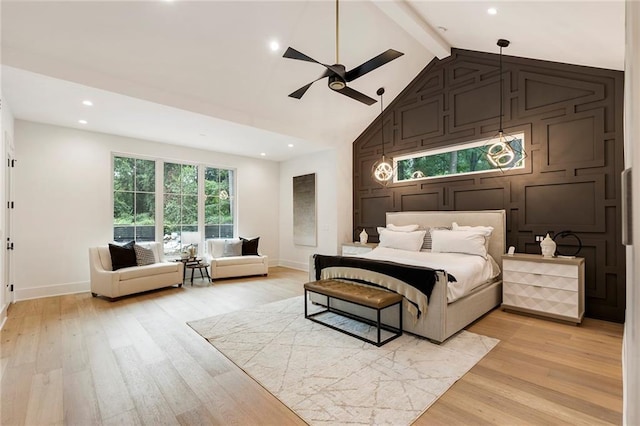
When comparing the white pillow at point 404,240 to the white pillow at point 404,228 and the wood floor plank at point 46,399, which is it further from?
the wood floor plank at point 46,399

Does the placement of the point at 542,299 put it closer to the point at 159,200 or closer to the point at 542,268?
the point at 542,268

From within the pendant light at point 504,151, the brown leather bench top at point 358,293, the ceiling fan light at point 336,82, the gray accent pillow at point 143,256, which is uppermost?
the ceiling fan light at point 336,82

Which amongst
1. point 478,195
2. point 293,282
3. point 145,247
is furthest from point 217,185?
point 478,195

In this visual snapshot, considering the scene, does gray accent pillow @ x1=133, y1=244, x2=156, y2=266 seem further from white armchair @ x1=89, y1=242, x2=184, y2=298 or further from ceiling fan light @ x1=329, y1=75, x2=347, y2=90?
ceiling fan light @ x1=329, y1=75, x2=347, y2=90

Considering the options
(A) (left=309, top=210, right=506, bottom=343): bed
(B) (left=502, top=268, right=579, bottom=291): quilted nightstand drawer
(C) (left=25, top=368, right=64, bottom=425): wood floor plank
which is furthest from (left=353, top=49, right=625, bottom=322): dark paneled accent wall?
(C) (left=25, top=368, right=64, bottom=425): wood floor plank

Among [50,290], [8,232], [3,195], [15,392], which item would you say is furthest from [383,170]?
[50,290]

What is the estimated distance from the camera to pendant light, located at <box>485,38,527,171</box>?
14.2ft

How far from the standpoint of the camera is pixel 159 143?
242 inches

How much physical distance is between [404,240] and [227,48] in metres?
3.81

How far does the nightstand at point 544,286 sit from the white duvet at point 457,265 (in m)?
0.29

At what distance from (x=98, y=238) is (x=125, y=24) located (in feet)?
12.6

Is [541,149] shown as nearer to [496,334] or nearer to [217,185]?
[496,334]

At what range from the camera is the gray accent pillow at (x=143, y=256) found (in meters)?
5.21

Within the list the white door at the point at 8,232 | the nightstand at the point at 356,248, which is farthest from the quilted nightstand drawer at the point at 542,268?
the white door at the point at 8,232
